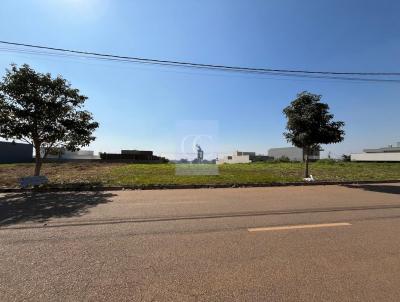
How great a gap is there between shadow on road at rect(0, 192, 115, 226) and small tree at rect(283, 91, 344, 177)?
422 inches

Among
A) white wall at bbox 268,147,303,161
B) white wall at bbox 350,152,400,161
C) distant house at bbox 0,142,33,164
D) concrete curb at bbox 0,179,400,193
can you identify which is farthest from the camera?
white wall at bbox 268,147,303,161

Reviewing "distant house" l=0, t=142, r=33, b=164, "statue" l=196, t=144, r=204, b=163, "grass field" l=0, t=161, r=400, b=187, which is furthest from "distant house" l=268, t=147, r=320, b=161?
"grass field" l=0, t=161, r=400, b=187

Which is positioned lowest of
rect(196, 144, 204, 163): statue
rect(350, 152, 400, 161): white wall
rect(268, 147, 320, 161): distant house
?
rect(196, 144, 204, 163): statue

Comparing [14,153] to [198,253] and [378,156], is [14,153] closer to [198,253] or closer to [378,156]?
[198,253]

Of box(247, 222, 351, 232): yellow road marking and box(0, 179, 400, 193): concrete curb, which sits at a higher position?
box(0, 179, 400, 193): concrete curb

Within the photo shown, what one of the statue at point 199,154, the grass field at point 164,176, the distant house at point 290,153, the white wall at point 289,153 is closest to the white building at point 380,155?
the distant house at point 290,153

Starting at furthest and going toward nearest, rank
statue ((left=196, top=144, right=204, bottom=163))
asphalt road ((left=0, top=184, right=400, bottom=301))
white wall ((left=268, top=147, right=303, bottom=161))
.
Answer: white wall ((left=268, top=147, right=303, bottom=161)), statue ((left=196, top=144, right=204, bottom=163)), asphalt road ((left=0, top=184, right=400, bottom=301))

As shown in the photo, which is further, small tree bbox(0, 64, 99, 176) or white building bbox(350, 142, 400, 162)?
white building bbox(350, 142, 400, 162)

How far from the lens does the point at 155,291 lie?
362 centimetres

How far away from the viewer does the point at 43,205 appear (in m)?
8.99

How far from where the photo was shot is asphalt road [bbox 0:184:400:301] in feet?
11.9

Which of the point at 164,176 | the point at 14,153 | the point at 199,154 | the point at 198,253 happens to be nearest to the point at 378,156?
the point at 199,154

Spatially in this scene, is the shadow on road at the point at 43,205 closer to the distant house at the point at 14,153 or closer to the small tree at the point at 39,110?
the small tree at the point at 39,110

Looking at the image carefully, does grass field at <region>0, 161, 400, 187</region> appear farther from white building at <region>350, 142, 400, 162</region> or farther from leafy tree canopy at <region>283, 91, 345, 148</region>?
white building at <region>350, 142, 400, 162</region>
